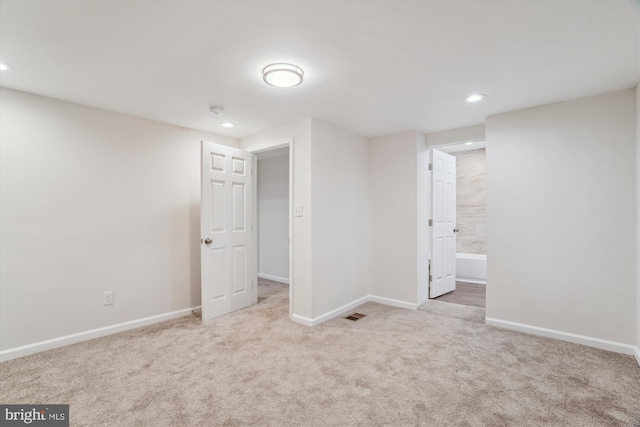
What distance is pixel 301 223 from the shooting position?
11.3ft

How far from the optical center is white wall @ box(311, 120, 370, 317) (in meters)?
3.42

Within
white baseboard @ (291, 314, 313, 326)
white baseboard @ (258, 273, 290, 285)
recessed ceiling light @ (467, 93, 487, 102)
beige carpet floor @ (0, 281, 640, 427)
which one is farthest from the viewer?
white baseboard @ (258, 273, 290, 285)

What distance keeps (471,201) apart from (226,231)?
16.0 ft

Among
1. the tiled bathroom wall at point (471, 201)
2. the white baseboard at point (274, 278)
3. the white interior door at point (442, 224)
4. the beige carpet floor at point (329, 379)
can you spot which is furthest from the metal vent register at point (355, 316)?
the tiled bathroom wall at point (471, 201)

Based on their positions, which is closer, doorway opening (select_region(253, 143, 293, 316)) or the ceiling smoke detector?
the ceiling smoke detector

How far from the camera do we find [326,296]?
352 cm

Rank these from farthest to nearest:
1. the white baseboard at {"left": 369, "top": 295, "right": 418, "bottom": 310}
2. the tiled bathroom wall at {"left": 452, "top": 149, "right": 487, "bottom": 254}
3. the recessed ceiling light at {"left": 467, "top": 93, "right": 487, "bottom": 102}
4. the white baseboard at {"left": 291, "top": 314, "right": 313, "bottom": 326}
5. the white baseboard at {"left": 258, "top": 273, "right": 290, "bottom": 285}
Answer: the tiled bathroom wall at {"left": 452, "top": 149, "right": 487, "bottom": 254}, the white baseboard at {"left": 258, "top": 273, "right": 290, "bottom": 285}, the white baseboard at {"left": 369, "top": 295, "right": 418, "bottom": 310}, the white baseboard at {"left": 291, "top": 314, "right": 313, "bottom": 326}, the recessed ceiling light at {"left": 467, "top": 93, "right": 487, "bottom": 102}

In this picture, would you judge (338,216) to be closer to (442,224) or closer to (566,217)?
(442,224)

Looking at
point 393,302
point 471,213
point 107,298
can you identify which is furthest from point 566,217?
point 107,298

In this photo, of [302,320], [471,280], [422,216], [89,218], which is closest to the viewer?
[89,218]

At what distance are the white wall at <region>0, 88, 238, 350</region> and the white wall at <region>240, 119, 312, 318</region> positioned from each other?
133cm

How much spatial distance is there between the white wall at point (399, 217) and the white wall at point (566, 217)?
34.1 inches

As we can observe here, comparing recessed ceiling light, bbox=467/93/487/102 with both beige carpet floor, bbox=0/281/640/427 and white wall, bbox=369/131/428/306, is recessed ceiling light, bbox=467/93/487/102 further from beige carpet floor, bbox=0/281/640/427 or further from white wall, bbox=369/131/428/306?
beige carpet floor, bbox=0/281/640/427

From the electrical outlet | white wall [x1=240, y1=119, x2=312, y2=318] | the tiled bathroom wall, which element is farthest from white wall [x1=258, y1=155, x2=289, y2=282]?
the tiled bathroom wall
